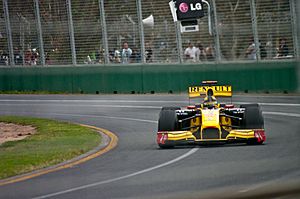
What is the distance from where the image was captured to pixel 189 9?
22875 millimetres

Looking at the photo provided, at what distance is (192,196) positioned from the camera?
2.54 meters

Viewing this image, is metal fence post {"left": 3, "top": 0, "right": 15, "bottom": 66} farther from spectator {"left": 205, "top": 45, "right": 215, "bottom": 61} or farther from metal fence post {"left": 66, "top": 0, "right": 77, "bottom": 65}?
spectator {"left": 205, "top": 45, "right": 215, "bottom": 61}

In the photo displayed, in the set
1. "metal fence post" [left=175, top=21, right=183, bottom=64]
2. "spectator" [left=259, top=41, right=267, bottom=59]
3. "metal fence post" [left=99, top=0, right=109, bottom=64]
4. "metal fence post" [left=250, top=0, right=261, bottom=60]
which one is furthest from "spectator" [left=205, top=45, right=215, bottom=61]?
"spectator" [left=259, top=41, right=267, bottom=59]

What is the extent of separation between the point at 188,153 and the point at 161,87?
16401mm

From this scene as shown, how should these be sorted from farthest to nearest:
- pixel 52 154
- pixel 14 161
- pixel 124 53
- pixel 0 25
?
pixel 0 25 → pixel 124 53 → pixel 52 154 → pixel 14 161

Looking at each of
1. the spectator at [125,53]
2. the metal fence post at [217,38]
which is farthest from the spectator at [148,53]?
the metal fence post at [217,38]

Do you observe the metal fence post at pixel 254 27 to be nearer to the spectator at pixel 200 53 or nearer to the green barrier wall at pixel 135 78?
the green barrier wall at pixel 135 78

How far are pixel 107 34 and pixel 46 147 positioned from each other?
15.8 metres

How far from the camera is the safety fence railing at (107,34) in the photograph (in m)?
27.3

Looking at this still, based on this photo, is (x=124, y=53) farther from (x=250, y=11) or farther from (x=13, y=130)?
(x=13, y=130)

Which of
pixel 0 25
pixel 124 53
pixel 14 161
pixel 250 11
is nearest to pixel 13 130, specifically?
pixel 14 161

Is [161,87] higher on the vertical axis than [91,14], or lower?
lower

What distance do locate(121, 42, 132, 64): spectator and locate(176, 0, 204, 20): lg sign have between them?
6431 mm

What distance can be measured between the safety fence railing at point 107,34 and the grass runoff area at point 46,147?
9.07 metres
